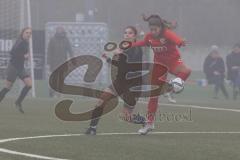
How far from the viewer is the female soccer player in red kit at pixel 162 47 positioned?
1138 cm

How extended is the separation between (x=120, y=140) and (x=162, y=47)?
1689mm

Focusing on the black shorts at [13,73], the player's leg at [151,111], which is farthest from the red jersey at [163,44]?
the black shorts at [13,73]

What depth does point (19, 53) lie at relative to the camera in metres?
16.4

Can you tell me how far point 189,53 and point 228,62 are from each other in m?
24.2

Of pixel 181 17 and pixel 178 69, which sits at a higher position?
pixel 181 17

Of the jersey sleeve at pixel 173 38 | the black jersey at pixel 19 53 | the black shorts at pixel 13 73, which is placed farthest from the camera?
the black shorts at pixel 13 73

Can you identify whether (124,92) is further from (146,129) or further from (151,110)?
(146,129)

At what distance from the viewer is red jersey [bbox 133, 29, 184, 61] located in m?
11.4

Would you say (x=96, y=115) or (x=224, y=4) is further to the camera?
(x=224, y=4)

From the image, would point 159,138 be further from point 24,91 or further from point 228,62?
point 228,62

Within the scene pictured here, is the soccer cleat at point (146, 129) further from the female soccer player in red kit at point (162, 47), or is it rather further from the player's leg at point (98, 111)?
the player's leg at point (98, 111)

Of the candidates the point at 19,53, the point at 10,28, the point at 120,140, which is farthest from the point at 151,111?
the point at 10,28

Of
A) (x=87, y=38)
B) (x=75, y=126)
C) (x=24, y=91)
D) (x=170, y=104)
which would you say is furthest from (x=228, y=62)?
(x=75, y=126)

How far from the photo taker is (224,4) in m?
51.8
